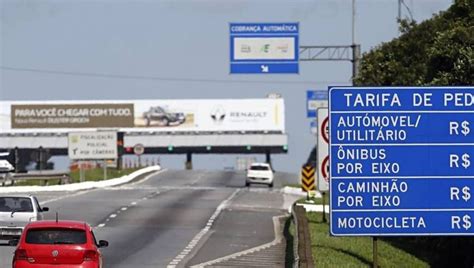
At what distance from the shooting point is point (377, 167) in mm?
14680

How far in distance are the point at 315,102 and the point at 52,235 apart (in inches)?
1888

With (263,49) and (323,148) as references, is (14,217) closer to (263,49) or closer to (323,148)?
(323,148)

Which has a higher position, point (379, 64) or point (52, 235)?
point (379, 64)

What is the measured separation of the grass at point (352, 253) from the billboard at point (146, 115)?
84.5 meters

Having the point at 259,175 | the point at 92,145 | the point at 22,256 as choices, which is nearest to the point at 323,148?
the point at 22,256

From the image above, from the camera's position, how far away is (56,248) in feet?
62.8

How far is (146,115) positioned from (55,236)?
317 feet

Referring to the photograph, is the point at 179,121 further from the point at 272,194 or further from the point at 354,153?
the point at 354,153

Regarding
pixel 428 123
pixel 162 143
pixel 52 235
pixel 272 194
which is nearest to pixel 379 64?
pixel 52 235

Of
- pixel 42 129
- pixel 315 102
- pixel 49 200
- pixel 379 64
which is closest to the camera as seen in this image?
pixel 379 64

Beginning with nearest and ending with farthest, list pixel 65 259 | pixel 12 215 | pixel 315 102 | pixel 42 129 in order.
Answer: pixel 65 259
pixel 12 215
pixel 315 102
pixel 42 129

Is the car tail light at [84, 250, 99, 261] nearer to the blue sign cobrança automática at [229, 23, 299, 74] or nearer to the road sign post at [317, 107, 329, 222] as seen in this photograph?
the road sign post at [317, 107, 329, 222]

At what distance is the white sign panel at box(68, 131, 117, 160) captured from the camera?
76750 millimetres

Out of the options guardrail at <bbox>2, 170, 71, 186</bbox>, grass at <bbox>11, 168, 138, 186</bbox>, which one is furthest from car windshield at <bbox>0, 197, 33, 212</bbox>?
grass at <bbox>11, 168, 138, 186</bbox>
